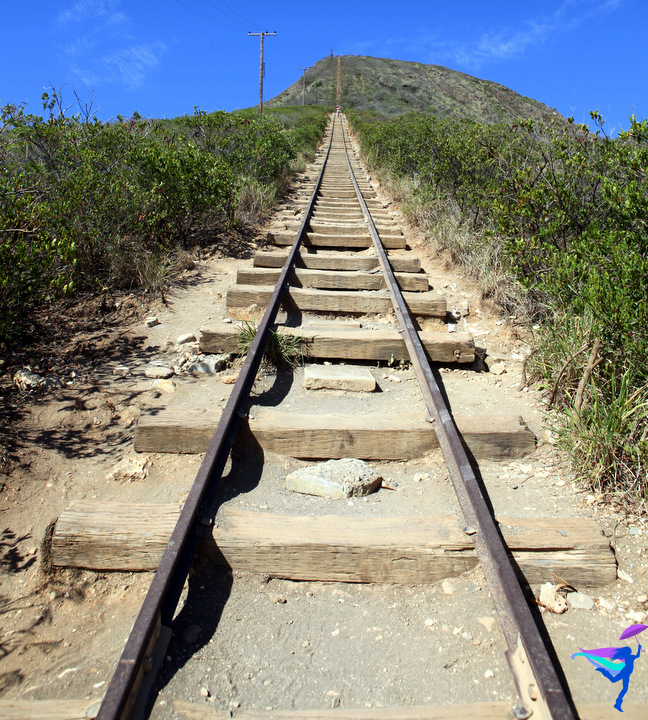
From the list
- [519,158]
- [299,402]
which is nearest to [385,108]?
[519,158]

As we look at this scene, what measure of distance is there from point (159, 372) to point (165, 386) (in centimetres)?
26

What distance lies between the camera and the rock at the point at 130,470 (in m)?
2.86

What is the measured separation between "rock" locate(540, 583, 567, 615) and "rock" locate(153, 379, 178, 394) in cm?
250

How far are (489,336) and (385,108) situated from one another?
54.3 meters

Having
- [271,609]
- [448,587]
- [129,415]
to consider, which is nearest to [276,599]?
[271,609]

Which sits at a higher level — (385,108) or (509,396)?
(385,108)

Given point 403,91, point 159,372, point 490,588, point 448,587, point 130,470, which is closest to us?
point 490,588

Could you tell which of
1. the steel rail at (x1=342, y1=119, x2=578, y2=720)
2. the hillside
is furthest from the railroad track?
the hillside

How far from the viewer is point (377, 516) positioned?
8.29ft

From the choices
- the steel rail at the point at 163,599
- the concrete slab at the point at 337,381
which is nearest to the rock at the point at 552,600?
the steel rail at the point at 163,599

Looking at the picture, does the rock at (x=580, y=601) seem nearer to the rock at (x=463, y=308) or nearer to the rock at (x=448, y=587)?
the rock at (x=448, y=587)

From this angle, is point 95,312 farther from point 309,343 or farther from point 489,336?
point 489,336

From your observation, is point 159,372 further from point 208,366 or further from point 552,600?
point 552,600

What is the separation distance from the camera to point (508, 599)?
182 centimetres
